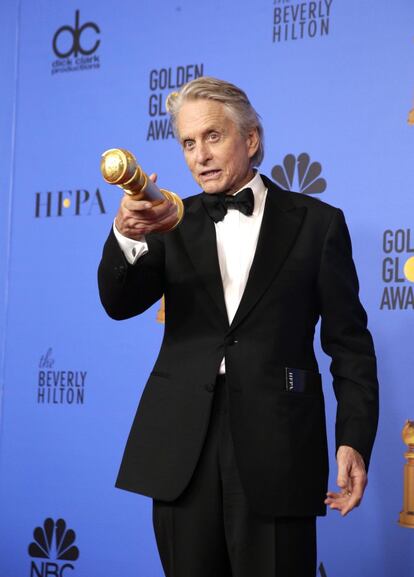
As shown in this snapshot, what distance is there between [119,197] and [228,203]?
139 centimetres

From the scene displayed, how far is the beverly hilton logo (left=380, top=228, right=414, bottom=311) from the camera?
2.73m

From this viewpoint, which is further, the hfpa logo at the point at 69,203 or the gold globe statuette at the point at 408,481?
the hfpa logo at the point at 69,203

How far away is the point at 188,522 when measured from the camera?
1.76 m

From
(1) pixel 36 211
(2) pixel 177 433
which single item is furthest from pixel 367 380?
(1) pixel 36 211

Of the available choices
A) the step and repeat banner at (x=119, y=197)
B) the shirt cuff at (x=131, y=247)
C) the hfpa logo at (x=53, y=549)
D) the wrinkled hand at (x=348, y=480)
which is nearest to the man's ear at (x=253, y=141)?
the shirt cuff at (x=131, y=247)

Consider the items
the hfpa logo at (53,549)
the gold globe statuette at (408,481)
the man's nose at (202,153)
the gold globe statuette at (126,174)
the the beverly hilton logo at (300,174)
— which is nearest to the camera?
the gold globe statuette at (126,174)

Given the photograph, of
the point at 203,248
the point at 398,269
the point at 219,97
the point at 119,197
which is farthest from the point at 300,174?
the point at 203,248

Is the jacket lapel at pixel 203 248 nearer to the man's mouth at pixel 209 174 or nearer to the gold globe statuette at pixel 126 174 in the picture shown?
the man's mouth at pixel 209 174

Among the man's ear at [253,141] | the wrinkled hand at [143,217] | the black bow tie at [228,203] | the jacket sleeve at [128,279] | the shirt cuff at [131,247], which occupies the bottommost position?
the jacket sleeve at [128,279]

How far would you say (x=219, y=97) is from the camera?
1969 millimetres

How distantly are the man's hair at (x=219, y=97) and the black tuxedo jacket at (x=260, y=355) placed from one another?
20cm

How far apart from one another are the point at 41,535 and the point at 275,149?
156 cm

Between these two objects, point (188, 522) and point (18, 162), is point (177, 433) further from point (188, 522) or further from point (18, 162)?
point (18, 162)

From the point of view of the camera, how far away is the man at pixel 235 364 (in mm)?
1742
